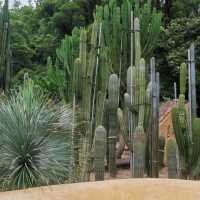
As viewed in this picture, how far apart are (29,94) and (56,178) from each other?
113 centimetres

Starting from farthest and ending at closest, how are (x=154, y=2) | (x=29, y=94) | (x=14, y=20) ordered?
(x=14, y=20) < (x=154, y=2) < (x=29, y=94)

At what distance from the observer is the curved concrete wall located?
322 cm

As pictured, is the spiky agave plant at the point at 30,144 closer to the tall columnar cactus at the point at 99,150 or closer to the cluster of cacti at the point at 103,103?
the tall columnar cactus at the point at 99,150

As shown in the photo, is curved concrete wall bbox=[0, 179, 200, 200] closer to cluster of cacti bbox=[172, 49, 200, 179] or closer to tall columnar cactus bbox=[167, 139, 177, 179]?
tall columnar cactus bbox=[167, 139, 177, 179]

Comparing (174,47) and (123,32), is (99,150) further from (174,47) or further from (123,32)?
(174,47)

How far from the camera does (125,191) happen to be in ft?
11.1

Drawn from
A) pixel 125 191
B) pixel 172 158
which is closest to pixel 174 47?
pixel 172 158

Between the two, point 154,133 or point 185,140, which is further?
point 154,133

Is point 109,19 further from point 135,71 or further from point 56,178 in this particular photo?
point 56,178

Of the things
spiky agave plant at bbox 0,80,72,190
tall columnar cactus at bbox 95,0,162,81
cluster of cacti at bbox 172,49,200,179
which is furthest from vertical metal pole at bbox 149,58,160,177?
tall columnar cactus at bbox 95,0,162,81

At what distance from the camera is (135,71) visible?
5984 mm

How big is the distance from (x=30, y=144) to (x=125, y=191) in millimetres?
1645

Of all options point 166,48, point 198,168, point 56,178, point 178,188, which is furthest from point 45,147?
point 166,48

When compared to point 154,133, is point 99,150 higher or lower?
lower
